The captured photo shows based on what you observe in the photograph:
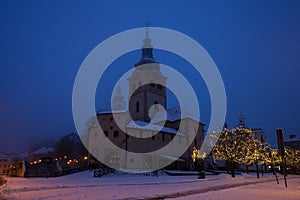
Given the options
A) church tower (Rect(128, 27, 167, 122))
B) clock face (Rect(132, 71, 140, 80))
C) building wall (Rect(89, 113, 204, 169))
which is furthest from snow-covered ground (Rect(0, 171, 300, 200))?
clock face (Rect(132, 71, 140, 80))

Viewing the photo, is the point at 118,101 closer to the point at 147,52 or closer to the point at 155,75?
the point at 155,75

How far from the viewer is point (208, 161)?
6725 cm

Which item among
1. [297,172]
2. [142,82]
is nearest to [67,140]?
[142,82]

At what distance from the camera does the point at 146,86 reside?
62.9 meters

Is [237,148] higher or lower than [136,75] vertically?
lower

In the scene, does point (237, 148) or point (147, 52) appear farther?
point (147, 52)

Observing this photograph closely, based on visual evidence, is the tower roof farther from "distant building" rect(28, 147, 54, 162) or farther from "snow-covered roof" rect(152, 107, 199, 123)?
"distant building" rect(28, 147, 54, 162)

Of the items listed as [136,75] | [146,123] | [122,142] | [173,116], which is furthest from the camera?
[136,75]

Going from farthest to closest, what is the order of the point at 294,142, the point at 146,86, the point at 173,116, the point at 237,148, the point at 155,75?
the point at 294,142
the point at 155,75
the point at 173,116
the point at 146,86
the point at 237,148

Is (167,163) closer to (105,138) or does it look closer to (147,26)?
(105,138)

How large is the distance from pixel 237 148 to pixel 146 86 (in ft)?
103

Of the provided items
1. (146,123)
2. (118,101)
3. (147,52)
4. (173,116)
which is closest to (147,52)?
(147,52)

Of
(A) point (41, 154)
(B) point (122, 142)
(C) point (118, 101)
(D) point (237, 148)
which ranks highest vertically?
(C) point (118, 101)

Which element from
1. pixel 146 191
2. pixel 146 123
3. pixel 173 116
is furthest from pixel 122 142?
pixel 146 191
